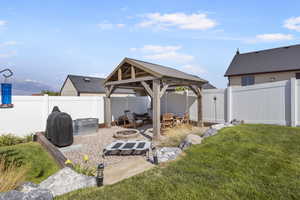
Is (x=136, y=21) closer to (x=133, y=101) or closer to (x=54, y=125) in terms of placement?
(x=133, y=101)

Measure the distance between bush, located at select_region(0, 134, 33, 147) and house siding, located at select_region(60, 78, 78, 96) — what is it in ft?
45.8

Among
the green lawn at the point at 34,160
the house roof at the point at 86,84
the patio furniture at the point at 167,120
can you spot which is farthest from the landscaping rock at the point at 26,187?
the house roof at the point at 86,84

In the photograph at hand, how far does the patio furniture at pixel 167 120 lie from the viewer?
26.1 feet

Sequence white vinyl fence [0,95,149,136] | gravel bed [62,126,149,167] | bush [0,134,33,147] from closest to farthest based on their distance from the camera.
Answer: gravel bed [62,126,149,167]
bush [0,134,33,147]
white vinyl fence [0,95,149,136]

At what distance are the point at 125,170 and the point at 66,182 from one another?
3.85 ft

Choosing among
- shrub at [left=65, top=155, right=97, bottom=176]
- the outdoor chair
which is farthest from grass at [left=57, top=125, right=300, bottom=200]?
the outdoor chair

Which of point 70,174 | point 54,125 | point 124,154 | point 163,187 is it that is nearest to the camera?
point 163,187

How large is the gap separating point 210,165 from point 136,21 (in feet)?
27.4

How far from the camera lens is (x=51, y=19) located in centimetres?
746

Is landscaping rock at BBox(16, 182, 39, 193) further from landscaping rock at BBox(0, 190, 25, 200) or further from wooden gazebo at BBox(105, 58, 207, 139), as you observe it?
wooden gazebo at BBox(105, 58, 207, 139)

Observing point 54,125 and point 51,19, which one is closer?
point 54,125

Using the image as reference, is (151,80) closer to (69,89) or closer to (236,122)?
(236,122)

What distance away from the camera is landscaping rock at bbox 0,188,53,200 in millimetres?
2010

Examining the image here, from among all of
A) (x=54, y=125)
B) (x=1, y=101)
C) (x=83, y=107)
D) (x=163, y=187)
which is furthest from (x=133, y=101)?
(x=163, y=187)
